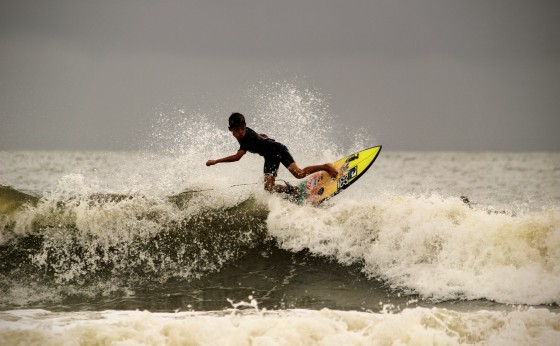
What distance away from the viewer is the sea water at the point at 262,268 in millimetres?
5188

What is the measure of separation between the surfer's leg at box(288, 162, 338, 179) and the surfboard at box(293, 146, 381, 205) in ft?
0.49

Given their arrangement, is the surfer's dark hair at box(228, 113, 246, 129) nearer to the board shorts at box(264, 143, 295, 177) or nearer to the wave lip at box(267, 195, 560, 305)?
the board shorts at box(264, 143, 295, 177)

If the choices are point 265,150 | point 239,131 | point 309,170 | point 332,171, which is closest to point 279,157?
point 265,150

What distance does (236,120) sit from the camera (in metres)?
9.07

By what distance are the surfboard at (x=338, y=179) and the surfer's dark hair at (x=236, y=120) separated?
67.9 inches

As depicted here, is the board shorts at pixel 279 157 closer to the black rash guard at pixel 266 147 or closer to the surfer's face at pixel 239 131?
the black rash guard at pixel 266 147

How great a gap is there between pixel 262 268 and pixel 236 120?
2412 mm

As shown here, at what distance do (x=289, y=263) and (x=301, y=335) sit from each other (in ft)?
11.9

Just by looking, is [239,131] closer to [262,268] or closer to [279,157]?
[279,157]

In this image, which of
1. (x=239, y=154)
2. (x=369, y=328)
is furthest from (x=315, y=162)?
(x=369, y=328)

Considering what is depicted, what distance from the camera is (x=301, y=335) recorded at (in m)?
5.04

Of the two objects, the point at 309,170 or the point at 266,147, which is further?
the point at 266,147

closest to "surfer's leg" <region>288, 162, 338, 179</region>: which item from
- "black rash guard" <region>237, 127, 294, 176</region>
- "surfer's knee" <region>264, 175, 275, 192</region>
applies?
"black rash guard" <region>237, 127, 294, 176</region>

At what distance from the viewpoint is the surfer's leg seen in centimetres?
921
